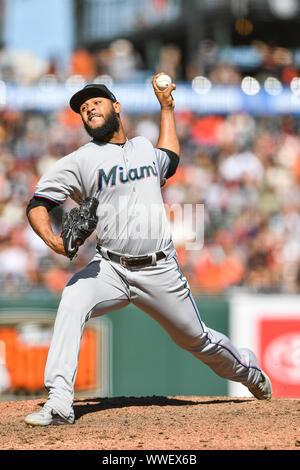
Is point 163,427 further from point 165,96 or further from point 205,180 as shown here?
point 205,180

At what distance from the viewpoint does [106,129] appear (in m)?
4.32

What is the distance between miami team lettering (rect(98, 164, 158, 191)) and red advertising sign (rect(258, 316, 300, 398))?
410 cm

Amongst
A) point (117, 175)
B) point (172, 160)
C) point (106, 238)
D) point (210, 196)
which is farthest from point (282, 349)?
point (117, 175)

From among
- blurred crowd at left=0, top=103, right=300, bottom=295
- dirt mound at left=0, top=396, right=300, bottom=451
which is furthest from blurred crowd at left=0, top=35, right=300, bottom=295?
dirt mound at left=0, top=396, right=300, bottom=451

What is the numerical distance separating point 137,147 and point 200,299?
12.7 ft

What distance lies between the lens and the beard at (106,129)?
4.31 metres

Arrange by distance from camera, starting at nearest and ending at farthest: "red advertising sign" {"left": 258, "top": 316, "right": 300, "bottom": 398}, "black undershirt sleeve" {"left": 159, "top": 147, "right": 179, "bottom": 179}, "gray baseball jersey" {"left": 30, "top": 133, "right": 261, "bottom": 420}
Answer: "gray baseball jersey" {"left": 30, "top": 133, "right": 261, "bottom": 420}, "black undershirt sleeve" {"left": 159, "top": 147, "right": 179, "bottom": 179}, "red advertising sign" {"left": 258, "top": 316, "right": 300, "bottom": 398}

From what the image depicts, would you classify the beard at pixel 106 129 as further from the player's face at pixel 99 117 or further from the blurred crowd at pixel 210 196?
the blurred crowd at pixel 210 196

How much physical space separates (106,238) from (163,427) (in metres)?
1.10

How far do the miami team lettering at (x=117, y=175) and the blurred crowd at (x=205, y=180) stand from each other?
3.89m

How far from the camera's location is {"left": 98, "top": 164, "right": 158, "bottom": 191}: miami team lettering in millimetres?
4203

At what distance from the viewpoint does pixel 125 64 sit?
45.6 ft

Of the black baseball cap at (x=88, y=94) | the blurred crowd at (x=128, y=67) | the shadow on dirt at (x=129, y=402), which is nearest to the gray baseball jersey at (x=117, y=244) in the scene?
the black baseball cap at (x=88, y=94)

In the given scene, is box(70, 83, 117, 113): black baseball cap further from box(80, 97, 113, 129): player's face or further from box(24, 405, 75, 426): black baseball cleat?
box(24, 405, 75, 426): black baseball cleat
